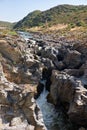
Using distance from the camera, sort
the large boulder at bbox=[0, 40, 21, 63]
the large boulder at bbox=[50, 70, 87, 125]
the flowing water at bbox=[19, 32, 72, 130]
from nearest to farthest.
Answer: the large boulder at bbox=[50, 70, 87, 125]
the flowing water at bbox=[19, 32, 72, 130]
the large boulder at bbox=[0, 40, 21, 63]

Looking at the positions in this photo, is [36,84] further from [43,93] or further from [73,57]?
[73,57]

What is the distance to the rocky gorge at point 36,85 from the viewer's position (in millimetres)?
29812

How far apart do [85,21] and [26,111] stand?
442ft

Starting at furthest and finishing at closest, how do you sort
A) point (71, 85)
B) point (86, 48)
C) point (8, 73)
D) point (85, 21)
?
point (85, 21) < point (86, 48) < point (8, 73) < point (71, 85)

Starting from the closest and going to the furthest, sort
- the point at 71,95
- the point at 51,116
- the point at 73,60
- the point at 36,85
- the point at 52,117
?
1. the point at 71,95
2. the point at 52,117
3. the point at 51,116
4. the point at 36,85
5. the point at 73,60

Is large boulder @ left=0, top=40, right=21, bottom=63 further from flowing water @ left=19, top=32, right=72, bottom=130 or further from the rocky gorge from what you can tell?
flowing water @ left=19, top=32, right=72, bottom=130

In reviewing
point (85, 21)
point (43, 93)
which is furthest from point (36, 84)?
point (85, 21)

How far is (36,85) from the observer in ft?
152

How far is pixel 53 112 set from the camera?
138ft

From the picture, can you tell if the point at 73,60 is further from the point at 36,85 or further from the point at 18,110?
the point at 18,110

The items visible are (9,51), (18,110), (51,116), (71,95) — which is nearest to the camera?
(18,110)

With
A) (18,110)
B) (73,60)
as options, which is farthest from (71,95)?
(73,60)

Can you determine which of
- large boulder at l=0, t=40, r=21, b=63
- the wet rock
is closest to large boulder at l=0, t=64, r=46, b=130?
large boulder at l=0, t=40, r=21, b=63

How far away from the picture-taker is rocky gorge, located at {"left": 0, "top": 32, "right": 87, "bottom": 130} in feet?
97.8
